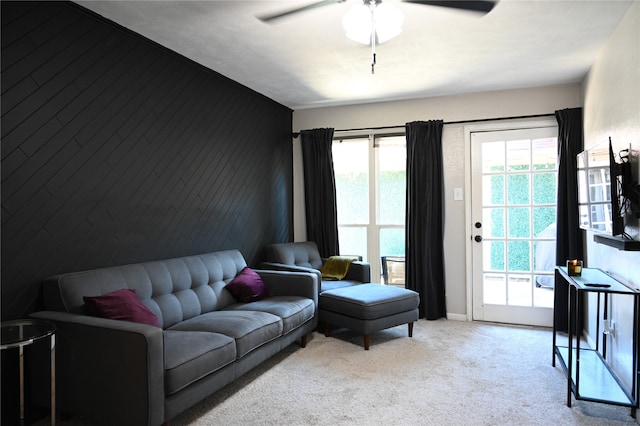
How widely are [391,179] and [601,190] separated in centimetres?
245

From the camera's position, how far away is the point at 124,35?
2979 millimetres

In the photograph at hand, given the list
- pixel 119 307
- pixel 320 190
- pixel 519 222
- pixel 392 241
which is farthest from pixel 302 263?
pixel 119 307

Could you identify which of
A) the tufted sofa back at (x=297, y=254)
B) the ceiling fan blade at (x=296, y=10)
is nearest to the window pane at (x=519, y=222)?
the tufted sofa back at (x=297, y=254)

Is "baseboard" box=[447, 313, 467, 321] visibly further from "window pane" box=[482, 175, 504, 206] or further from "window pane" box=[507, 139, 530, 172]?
"window pane" box=[507, 139, 530, 172]

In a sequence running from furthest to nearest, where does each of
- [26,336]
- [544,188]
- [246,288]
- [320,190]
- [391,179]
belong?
1. [320,190]
2. [391,179]
3. [544,188]
4. [246,288]
5. [26,336]

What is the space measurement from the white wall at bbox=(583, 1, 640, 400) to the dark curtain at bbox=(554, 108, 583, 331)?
0.53 m

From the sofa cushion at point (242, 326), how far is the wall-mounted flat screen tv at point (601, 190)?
229cm

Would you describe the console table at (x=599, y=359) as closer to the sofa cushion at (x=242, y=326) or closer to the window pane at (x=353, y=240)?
the sofa cushion at (x=242, y=326)

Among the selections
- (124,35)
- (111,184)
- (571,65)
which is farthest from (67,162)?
(571,65)

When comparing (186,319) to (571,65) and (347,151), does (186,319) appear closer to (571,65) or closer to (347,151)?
(347,151)

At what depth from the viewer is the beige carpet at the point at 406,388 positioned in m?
2.49

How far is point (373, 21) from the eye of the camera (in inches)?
95.0

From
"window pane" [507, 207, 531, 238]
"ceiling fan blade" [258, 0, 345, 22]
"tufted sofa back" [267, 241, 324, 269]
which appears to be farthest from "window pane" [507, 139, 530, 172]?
"ceiling fan blade" [258, 0, 345, 22]

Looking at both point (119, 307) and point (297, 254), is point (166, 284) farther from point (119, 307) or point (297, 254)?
point (297, 254)
